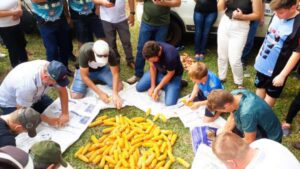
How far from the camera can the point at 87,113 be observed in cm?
541

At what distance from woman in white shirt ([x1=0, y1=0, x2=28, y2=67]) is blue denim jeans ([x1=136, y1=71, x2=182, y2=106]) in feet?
7.05

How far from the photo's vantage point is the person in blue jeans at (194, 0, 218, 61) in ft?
20.5

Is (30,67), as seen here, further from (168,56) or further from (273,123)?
(273,123)

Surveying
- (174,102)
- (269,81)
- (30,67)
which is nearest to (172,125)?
(174,102)

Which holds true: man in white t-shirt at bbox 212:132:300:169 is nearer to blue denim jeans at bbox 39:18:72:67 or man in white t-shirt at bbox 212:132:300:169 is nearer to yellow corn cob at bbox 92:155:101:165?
yellow corn cob at bbox 92:155:101:165

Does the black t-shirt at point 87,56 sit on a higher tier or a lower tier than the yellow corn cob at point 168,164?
higher

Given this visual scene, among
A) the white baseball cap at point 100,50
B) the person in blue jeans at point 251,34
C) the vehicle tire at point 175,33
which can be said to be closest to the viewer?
the white baseball cap at point 100,50

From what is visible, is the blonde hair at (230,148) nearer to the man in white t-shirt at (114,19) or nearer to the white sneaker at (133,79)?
the white sneaker at (133,79)

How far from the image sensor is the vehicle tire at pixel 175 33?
6969 mm

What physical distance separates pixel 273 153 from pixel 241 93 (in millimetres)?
1159

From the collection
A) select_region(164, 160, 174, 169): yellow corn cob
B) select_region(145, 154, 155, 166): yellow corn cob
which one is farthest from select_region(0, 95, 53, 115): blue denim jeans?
select_region(164, 160, 174, 169): yellow corn cob

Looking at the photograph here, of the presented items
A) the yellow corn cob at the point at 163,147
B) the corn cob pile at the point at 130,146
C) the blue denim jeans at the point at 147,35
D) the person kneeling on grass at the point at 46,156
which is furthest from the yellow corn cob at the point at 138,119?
the person kneeling on grass at the point at 46,156

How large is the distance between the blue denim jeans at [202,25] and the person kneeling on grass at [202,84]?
156 cm

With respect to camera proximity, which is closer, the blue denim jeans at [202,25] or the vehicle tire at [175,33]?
the blue denim jeans at [202,25]
